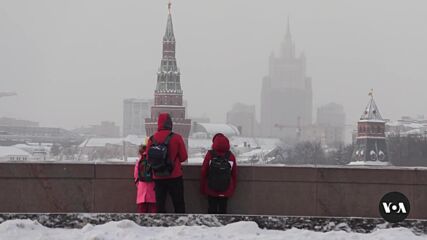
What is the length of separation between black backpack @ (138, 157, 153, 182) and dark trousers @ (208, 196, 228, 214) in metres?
0.81

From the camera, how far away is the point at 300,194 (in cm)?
1139

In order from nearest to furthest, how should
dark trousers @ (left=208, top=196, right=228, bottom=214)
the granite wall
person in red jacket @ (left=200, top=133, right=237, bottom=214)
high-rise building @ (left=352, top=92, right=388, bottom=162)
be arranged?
person in red jacket @ (left=200, top=133, right=237, bottom=214)
dark trousers @ (left=208, top=196, right=228, bottom=214)
the granite wall
high-rise building @ (left=352, top=92, right=388, bottom=162)

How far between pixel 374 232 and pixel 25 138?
18143 cm

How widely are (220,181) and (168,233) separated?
159 centimetres

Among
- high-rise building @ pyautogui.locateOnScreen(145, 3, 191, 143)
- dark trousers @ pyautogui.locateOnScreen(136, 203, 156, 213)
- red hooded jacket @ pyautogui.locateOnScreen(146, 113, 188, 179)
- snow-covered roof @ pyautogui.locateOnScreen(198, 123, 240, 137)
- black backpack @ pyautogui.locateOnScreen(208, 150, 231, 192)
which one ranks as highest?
high-rise building @ pyautogui.locateOnScreen(145, 3, 191, 143)

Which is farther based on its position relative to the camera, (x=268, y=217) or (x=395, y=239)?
(x=268, y=217)

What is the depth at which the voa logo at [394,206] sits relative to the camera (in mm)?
10984

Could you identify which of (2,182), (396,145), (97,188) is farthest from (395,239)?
(396,145)

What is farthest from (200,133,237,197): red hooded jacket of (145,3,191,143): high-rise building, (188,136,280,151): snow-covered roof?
(188,136,280,151): snow-covered roof

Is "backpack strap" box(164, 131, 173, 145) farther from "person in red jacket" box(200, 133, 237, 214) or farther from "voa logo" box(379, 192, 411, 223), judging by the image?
"voa logo" box(379, 192, 411, 223)

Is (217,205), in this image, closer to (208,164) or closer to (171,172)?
(208,164)

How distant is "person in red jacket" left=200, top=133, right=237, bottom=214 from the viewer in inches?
431

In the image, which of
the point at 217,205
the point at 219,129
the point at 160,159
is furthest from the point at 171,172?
the point at 219,129

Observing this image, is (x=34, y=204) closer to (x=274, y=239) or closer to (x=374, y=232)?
(x=274, y=239)
